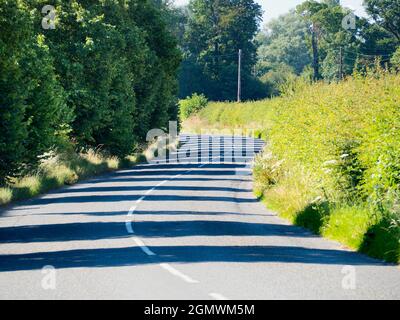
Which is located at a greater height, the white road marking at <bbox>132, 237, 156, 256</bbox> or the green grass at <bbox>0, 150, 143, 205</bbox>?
the white road marking at <bbox>132, 237, 156, 256</bbox>

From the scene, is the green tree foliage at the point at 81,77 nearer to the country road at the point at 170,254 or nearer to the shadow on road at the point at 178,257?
the country road at the point at 170,254

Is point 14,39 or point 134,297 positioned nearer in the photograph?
point 134,297

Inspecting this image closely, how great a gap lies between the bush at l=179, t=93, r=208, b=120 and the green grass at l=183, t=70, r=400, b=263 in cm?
8448

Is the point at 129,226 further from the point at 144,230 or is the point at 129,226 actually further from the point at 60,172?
the point at 60,172

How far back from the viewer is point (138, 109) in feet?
178

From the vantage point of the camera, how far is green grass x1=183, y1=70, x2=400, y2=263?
17.7 m

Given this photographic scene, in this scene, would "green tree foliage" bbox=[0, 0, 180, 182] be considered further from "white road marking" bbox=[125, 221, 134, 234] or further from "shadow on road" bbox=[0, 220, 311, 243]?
"white road marking" bbox=[125, 221, 134, 234]

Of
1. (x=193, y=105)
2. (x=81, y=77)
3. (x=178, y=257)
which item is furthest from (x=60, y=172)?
(x=193, y=105)

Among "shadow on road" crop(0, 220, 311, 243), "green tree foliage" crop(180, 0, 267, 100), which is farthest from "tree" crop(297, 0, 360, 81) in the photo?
"shadow on road" crop(0, 220, 311, 243)

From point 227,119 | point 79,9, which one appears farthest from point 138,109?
point 227,119

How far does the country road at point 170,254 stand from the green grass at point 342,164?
0.55 meters

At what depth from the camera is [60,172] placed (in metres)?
36.3
